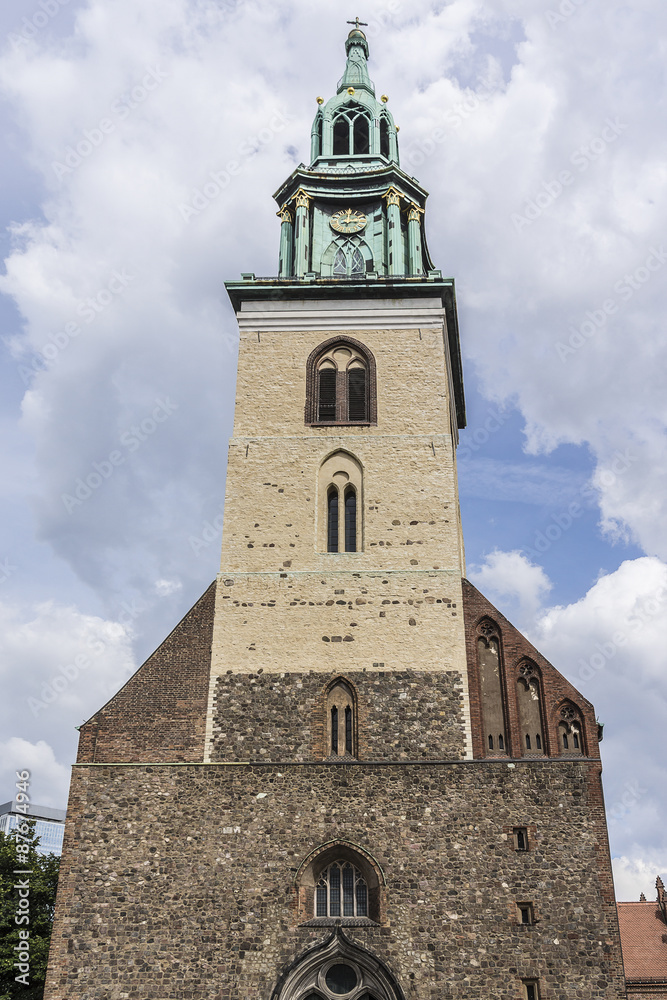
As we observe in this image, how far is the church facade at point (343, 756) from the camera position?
17.0 metres

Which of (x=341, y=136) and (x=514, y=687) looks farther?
(x=341, y=136)

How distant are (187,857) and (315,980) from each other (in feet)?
10.7

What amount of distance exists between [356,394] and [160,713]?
30.7 feet

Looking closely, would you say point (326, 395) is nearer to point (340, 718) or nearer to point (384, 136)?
point (340, 718)

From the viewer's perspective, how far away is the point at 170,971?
1695 cm

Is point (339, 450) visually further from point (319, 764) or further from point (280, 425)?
point (319, 764)

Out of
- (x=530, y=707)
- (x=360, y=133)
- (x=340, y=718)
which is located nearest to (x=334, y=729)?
(x=340, y=718)

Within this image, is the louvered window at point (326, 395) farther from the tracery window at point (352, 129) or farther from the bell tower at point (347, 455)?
the tracery window at point (352, 129)

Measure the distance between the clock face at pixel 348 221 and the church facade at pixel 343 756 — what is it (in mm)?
2848

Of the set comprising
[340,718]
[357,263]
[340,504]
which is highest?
[357,263]

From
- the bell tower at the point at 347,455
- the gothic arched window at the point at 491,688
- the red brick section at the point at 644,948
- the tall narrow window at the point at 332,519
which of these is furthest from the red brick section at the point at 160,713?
the red brick section at the point at 644,948

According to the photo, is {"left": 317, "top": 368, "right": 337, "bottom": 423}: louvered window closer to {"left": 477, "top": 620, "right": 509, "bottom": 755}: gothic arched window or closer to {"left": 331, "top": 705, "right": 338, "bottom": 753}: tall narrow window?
{"left": 477, "top": 620, "right": 509, "bottom": 755}: gothic arched window

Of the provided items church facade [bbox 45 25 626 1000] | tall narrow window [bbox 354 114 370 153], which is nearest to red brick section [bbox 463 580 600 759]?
church facade [bbox 45 25 626 1000]

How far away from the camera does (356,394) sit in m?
23.7
